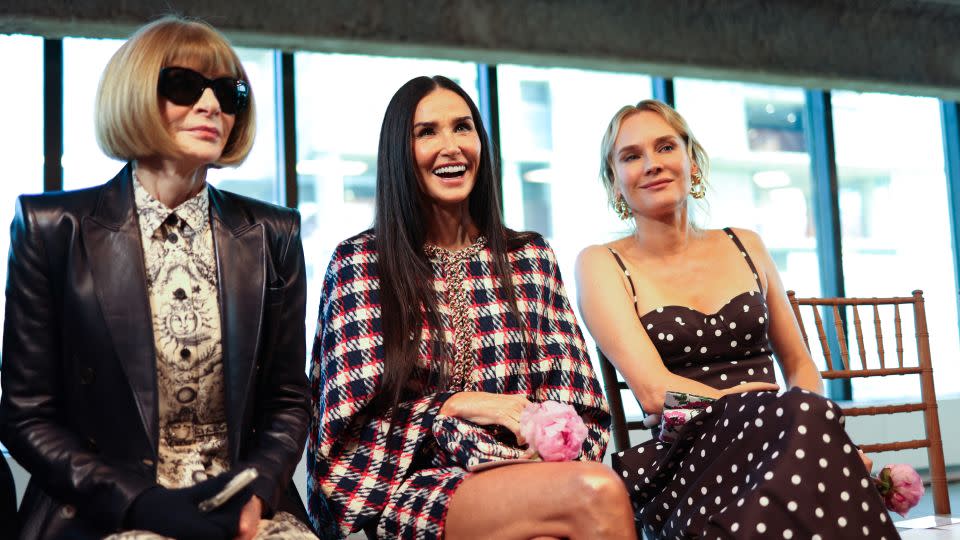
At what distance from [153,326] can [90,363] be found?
0.12 meters

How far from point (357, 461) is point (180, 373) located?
1.47 feet

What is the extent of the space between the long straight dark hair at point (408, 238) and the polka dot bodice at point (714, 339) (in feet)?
1.60

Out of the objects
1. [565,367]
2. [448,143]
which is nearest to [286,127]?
[448,143]

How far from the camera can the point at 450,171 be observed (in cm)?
223

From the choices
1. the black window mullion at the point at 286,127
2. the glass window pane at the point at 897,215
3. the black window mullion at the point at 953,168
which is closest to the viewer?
the black window mullion at the point at 286,127

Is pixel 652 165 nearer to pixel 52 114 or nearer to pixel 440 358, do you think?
pixel 440 358

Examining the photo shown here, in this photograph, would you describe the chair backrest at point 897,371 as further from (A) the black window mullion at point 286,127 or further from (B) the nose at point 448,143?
(A) the black window mullion at point 286,127

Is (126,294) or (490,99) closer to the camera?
(126,294)

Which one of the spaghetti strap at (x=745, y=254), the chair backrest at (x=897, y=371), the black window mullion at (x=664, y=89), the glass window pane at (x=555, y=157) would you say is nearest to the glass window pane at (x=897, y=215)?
the black window mullion at (x=664, y=89)

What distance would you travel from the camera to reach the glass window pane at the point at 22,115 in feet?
13.8

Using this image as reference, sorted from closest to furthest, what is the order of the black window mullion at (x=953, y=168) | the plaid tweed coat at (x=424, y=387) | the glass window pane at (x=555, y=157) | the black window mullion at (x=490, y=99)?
the plaid tweed coat at (x=424, y=387) → the black window mullion at (x=490, y=99) → the glass window pane at (x=555, y=157) → the black window mullion at (x=953, y=168)

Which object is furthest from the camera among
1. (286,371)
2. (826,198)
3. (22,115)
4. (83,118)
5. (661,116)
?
(826,198)

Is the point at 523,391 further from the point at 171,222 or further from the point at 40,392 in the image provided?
the point at 40,392

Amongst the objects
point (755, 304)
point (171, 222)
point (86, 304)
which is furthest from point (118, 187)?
point (755, 304)
